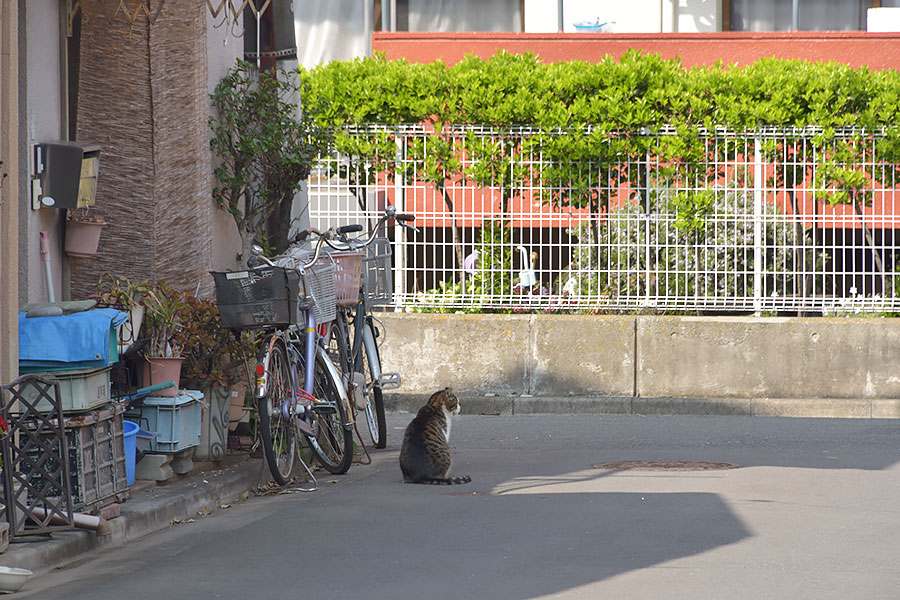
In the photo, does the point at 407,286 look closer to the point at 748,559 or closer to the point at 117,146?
A: the point at 117,146

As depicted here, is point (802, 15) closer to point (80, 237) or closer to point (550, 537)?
point (80, 237)

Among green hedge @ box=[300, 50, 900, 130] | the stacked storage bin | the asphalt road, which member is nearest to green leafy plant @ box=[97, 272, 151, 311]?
the stacked storage bin

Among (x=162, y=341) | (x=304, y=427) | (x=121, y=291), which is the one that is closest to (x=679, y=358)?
(x=304, y=427)

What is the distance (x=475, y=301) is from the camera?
43.6ft

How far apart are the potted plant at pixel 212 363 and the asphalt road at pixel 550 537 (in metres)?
0.66

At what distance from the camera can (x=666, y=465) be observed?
30.0 ft

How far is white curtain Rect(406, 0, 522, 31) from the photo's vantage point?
1920cm

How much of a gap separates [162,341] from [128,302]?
37 cm

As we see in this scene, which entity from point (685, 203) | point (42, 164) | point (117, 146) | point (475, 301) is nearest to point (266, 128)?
point (117, 146)

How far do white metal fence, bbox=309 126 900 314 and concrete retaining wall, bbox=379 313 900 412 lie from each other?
1.57 ft

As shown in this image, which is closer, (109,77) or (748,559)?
(748,559)

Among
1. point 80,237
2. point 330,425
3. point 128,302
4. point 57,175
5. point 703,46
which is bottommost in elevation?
point 330,425

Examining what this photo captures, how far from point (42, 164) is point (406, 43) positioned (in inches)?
427

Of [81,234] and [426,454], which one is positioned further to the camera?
[426,454]
